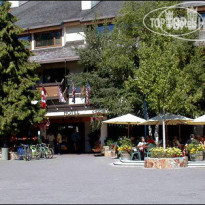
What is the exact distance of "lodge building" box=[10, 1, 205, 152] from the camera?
1323 inches

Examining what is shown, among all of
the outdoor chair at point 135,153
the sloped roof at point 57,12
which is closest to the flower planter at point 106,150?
the outdoor chair at point 135,153

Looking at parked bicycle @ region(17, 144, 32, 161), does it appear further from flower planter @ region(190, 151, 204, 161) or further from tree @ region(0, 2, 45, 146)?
flower planter @ region(190, 151, 204, 161)

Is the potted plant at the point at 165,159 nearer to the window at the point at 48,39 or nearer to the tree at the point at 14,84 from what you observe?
the tree at the point at 14,84

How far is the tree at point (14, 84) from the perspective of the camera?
2755 centimetres

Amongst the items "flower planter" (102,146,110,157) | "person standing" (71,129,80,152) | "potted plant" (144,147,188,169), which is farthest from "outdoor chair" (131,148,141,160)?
"person standing" (71,129,80,152)

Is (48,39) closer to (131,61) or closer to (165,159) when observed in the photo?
(131,61)

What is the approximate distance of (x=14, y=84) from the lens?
2828cm

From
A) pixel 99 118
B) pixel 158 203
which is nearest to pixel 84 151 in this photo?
pixel 99 118

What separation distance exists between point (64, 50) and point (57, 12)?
595 cm

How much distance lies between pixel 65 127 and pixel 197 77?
1411 cm

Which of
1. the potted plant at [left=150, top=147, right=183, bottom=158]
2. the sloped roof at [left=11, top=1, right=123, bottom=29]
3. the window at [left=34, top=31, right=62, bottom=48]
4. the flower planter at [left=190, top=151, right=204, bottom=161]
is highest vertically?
the sloped roof at [left=11, top=1, right=123, bottom=29]

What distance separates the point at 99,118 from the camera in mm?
30516

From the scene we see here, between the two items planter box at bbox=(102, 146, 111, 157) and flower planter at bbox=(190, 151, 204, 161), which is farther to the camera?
planter box at bbox=(102, 146, 111, 157)

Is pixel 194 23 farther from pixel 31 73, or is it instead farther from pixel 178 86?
pixel 31 73
